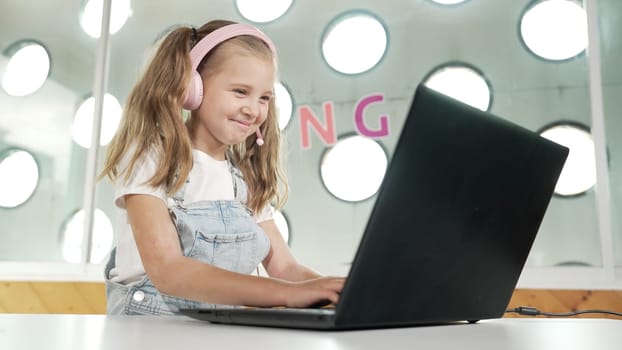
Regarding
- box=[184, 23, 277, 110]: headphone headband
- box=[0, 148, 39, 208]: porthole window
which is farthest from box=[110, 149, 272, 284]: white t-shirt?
box=[0, 148, 39, 208]: porthole window

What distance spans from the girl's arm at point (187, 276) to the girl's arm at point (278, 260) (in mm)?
326

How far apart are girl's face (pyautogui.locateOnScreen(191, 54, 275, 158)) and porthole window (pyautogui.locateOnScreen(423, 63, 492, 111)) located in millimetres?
906

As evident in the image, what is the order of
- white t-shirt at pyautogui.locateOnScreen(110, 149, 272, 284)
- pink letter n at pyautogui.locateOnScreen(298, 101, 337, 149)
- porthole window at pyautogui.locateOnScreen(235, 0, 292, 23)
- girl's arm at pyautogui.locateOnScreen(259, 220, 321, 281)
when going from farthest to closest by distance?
porthole window at pyautogui.locateOnScreen(235, 0, 292, 23) < pink letter n at pyautogui.locateOnScreen(298, 101, 337, 149) < girl's arm at pyautogui.locateOnScreen(259, 220, 321, 281) < white t-shirt at pyautogui.locateOnScreen(110, 149, 272, 284)

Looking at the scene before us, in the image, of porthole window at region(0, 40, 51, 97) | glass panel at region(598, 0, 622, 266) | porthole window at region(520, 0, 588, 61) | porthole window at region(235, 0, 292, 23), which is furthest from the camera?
porthole window at region(0, 40, 51, 97)

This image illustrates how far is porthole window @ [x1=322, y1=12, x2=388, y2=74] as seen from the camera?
6.56 feet

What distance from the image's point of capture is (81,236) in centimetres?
218

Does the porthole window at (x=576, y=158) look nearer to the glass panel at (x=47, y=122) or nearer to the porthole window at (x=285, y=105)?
the porthole window at (x=285, y=105)

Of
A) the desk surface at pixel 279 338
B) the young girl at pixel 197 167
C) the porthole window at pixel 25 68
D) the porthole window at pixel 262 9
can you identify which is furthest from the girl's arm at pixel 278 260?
the porthole window at pixel 25 68

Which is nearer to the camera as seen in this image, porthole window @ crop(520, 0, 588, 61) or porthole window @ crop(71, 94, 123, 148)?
porthole window @ crop(520, 0, 588, 61)

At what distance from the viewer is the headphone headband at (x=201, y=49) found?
109 centimetres

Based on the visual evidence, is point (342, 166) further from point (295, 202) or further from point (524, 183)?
point (524, 183)

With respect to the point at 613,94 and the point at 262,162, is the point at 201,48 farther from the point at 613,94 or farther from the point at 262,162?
the point at 613,94

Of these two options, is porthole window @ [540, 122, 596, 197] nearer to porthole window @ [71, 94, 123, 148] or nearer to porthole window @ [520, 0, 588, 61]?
porthole window @ [520, 0, 588, 61]

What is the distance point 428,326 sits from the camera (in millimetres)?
562
